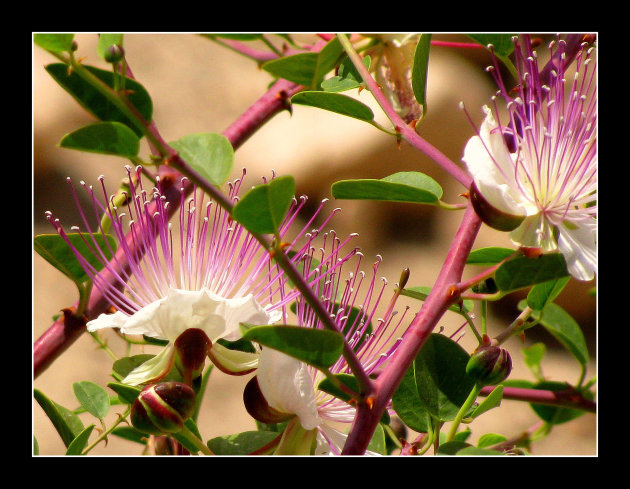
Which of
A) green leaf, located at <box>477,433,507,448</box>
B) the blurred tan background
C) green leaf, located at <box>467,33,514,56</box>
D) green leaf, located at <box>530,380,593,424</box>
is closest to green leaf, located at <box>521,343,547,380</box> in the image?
green leaf, located at <box>530,380,593,424</box>

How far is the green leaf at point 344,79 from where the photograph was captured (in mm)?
982

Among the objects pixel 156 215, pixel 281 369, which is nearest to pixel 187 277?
pixel 156 215

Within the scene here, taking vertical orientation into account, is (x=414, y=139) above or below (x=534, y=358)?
above

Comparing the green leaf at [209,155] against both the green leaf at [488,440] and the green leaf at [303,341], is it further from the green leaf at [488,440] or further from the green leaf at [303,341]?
the green leaf at [488,440]

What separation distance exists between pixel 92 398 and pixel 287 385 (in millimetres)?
377

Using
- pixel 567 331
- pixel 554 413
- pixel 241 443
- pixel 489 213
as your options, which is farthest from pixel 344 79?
pixel 554 413

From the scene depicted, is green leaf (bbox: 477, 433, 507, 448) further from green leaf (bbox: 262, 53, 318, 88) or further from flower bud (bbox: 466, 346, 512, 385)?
green leaf (bbox: 262, 53, 318, 88)

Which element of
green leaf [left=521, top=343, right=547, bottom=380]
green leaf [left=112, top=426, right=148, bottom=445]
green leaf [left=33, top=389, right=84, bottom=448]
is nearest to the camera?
green leaf [left=33, top=389, right=84, bottom=448]

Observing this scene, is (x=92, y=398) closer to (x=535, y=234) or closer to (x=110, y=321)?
(x=110, y=321)

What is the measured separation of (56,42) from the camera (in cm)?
75

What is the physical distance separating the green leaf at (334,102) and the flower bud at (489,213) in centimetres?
19

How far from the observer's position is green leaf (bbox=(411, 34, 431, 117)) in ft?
2.82

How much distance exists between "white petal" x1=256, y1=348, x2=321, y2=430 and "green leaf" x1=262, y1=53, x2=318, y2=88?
1.02ft

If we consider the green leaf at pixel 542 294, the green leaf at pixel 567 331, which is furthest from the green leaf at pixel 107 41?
the green leaf at pixel 567 331
